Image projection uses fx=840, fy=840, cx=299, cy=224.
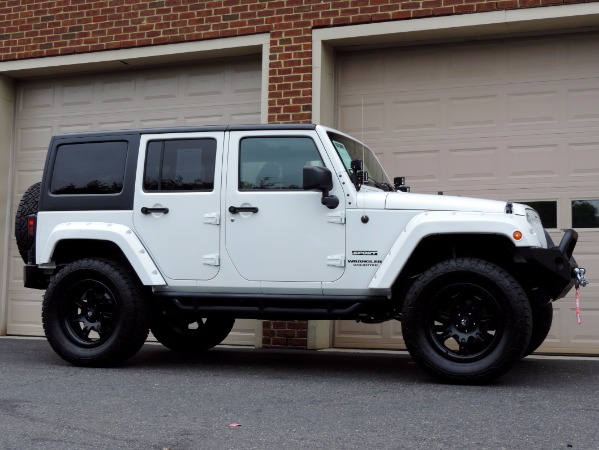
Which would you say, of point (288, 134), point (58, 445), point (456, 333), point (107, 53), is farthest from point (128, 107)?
point (58, 445)

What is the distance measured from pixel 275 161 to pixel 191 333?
2367 mm

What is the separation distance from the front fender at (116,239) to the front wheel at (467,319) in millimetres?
2167

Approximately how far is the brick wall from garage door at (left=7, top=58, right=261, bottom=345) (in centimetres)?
48

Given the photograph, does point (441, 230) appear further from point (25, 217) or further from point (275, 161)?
point (25, 217)

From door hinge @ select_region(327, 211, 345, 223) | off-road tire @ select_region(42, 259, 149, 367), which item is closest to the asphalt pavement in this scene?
off-road tire @ select_region(42, 259, 149, 367)

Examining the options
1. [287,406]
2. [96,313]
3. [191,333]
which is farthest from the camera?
[191,333]

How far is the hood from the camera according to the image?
20.4 ft

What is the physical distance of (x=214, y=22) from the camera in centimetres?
985

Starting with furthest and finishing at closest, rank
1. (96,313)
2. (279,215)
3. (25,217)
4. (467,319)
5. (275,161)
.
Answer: (25,217), (96,313), (275,161), (279,215), (467,319)

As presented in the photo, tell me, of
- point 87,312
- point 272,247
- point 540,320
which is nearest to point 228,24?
point 272,247

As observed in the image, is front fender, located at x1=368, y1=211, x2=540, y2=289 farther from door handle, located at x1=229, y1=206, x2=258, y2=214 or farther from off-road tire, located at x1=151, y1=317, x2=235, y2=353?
off-road tire, located at x1=151, y1=317, x2=235, y2=353

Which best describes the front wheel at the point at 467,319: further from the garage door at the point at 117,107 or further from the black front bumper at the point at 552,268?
the garage door at the point at 117,107

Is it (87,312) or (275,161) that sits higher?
(275,161)

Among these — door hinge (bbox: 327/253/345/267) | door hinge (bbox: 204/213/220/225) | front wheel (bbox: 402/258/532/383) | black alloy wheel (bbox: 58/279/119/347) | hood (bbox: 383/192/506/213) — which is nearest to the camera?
front wheel (bbox: 402/258/532/383)
